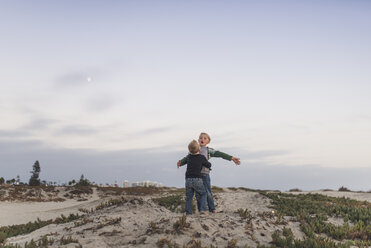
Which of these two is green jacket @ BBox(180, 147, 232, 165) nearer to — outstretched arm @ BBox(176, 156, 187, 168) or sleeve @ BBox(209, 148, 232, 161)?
sleeve @ BBox(209, 148, 232, 161)

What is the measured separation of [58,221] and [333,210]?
12358 mm

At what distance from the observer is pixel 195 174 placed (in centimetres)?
1016

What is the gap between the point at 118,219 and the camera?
9.69 meters

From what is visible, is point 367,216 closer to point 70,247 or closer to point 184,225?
point 184,225

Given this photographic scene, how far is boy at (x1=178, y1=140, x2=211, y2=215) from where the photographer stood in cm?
1011

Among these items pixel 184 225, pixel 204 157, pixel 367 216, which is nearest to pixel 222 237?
pixel 184 225

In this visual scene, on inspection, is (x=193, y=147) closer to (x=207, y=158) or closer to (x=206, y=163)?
(x=206, y=163)

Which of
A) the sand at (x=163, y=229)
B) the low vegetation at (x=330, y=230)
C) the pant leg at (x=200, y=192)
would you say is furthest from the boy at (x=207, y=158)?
the low vegetation at (x=330, y=230)

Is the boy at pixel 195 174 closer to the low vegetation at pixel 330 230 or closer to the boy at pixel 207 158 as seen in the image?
the boy at pixel 207 158

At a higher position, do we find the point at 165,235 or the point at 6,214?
the point at 165,235

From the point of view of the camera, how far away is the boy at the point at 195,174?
1011 cm

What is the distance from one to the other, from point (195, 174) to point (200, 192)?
632 mm

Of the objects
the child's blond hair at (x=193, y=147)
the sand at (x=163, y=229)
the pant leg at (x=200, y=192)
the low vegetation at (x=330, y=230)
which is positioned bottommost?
the low vegetation at (x=330, y=230)

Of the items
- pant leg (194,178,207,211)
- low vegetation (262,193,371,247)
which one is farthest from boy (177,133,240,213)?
low vegetation (262,193,371,247)
